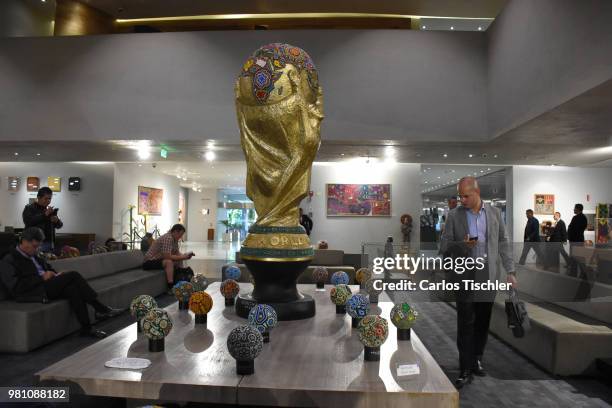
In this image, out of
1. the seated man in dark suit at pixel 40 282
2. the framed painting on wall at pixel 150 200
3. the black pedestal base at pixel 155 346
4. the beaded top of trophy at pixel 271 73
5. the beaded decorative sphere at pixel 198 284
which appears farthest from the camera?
the framed painting on wall at pixel 150 200

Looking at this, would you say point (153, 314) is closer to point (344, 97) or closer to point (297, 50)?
point (297, 50)

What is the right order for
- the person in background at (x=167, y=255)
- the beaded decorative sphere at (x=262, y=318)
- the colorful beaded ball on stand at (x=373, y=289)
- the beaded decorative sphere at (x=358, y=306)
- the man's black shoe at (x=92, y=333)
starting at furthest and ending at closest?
the person in background at (x=167, y=255), the man's black shoe at (x=92, y=333), the colorful beaded ball on stand at (x=373, y=289), the beaded decorative sphere at (x=358, y=306), the beaded decorative sphere at (x=262, y=318)

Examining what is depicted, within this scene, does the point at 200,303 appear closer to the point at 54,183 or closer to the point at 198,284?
the point at 198,284

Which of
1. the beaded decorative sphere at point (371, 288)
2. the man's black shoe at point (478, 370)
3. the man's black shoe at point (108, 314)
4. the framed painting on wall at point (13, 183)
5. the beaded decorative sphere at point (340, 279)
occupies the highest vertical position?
the framed painting on wall at point (13, 183)

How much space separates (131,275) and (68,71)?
13.6ft

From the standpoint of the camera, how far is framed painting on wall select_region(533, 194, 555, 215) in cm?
1162

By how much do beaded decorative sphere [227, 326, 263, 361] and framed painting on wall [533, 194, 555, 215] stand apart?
11.7 meters

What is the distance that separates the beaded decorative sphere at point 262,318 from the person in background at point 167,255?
4.45 m

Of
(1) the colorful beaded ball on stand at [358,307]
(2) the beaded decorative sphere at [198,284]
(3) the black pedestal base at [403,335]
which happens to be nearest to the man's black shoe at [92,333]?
(2) the beaded decorative sphere at [198,284]

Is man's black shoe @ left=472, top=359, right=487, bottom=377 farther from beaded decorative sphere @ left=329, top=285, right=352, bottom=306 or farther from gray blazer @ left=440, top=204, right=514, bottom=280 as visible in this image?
beaded decorative sphere @ left=329, top=285, right=352, bottom=306

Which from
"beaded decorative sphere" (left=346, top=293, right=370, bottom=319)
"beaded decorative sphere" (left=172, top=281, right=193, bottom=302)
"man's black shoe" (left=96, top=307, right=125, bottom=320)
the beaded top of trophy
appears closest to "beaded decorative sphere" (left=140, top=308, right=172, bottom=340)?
"beaded decorative sphere" (left=172, top=281, right=193, bottom=302)

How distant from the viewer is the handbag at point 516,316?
3148 millimetres

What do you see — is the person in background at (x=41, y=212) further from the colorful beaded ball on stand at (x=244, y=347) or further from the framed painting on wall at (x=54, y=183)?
the framed painting on wall at (x=54, y=183)

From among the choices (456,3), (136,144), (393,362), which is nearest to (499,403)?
(393,362)
